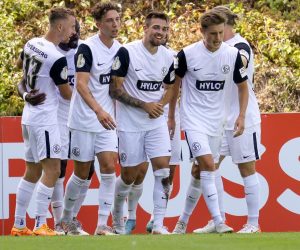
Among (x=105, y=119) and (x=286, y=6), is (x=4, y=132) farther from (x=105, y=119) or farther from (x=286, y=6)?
(x=286, y=6)

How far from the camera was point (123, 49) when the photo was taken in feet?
40.7

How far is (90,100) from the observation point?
39.9 feet

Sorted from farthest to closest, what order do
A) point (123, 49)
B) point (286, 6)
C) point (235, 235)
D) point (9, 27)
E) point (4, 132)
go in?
1. point (286, 6)
2. point (9, 27)
3. point (4, 132)
4. point (123, 49)
5. point (235, 235)

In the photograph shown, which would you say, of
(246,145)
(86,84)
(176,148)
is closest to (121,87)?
(86,84)

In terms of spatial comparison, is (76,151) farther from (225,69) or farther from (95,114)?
(225,69)

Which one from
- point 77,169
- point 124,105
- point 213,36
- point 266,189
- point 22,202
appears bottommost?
point 266,189

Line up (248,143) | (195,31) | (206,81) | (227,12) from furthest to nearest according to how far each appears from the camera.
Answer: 1. (195,31)
2. (248,143)
3. (227,12)
4. (206,81)

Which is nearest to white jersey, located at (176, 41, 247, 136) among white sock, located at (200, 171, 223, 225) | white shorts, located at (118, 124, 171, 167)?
white shorts, located at (118, 124, 171, 167)

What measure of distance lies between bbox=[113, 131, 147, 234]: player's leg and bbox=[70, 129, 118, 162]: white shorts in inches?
4.3

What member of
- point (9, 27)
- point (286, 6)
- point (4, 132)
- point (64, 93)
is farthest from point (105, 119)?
point (286, 6)

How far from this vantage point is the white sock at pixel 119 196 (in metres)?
12.9

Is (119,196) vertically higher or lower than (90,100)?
lower

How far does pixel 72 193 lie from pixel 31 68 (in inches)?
57.2

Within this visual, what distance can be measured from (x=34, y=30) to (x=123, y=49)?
8.27 m
